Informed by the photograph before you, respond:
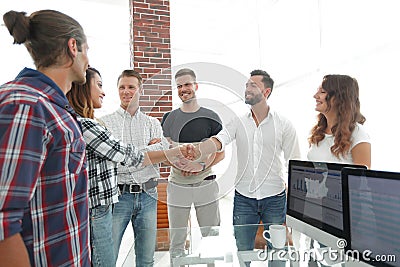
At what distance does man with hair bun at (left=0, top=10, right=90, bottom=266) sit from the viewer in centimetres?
73

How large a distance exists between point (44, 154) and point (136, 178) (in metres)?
1.01

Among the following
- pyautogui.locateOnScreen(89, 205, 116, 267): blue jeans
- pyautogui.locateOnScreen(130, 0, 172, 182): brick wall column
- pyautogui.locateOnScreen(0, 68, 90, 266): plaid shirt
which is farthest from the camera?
Result: pyautogui.locateOnScreen(130, 0, 172, 182): brick wall column

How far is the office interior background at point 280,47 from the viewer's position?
7.79ft

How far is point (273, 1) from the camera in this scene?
165 inches

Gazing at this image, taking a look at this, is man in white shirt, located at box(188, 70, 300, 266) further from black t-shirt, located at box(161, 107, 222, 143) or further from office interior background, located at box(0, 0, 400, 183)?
black t-shirt, located at box(161, 107, 222, 143)

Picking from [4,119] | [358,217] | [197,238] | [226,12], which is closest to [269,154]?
[197,238]

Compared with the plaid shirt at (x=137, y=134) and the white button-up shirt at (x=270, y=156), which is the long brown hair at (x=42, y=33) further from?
the white button-up shirt at (x=270, y=156)

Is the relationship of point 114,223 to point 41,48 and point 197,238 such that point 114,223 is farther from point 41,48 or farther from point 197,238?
point 41,48

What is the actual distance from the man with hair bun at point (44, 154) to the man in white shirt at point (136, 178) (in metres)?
0.47

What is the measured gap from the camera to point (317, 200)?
1238 mm

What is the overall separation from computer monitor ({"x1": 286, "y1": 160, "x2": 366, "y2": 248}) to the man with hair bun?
0.90 meters

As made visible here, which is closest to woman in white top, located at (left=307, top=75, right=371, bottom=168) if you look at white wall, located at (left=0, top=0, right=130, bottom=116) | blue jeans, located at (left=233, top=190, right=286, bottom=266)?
blue jeans, located at (left=233, top=190, right=286, bottom=266)

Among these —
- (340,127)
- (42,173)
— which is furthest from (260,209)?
(42,173)

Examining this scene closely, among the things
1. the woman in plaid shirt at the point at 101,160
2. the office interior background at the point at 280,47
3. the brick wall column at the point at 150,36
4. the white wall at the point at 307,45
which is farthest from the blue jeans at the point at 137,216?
the brick wall column at the point at 150,36
